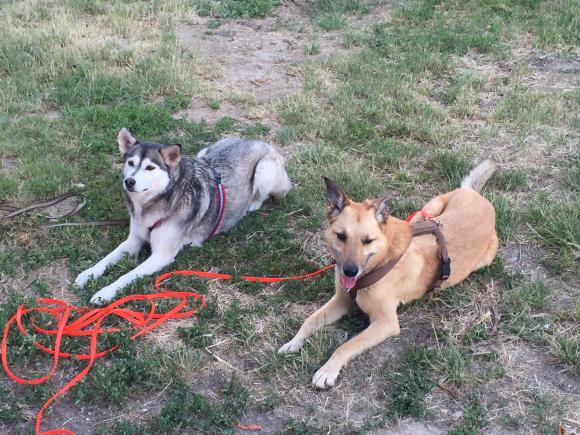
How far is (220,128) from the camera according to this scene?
25.0ft

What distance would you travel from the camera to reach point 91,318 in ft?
14.9

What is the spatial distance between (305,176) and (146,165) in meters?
2.09

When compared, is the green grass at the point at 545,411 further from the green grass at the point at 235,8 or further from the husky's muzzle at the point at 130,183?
the green grass at the point at 235,8

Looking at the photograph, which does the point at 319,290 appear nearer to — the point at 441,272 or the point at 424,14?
the point at 441,272

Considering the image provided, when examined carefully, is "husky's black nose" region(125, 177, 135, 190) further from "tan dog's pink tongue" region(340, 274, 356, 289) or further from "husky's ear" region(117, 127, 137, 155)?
"tan dog's pink tongue" region(340, 274, 356, 289)

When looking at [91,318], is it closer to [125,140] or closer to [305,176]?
[125,140]

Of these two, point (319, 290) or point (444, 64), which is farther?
point (444, 64)

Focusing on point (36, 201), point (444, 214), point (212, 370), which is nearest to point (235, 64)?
point (36, 201)

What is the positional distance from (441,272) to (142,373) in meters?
2.35

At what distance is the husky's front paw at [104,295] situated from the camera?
4.81 metres

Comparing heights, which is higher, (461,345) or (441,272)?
(441,272)

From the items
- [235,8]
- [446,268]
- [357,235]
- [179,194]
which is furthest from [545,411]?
[235,8]

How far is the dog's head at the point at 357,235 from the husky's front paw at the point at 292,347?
0.53 metres

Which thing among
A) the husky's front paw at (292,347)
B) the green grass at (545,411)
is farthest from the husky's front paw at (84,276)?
the green grass at (545,411)
